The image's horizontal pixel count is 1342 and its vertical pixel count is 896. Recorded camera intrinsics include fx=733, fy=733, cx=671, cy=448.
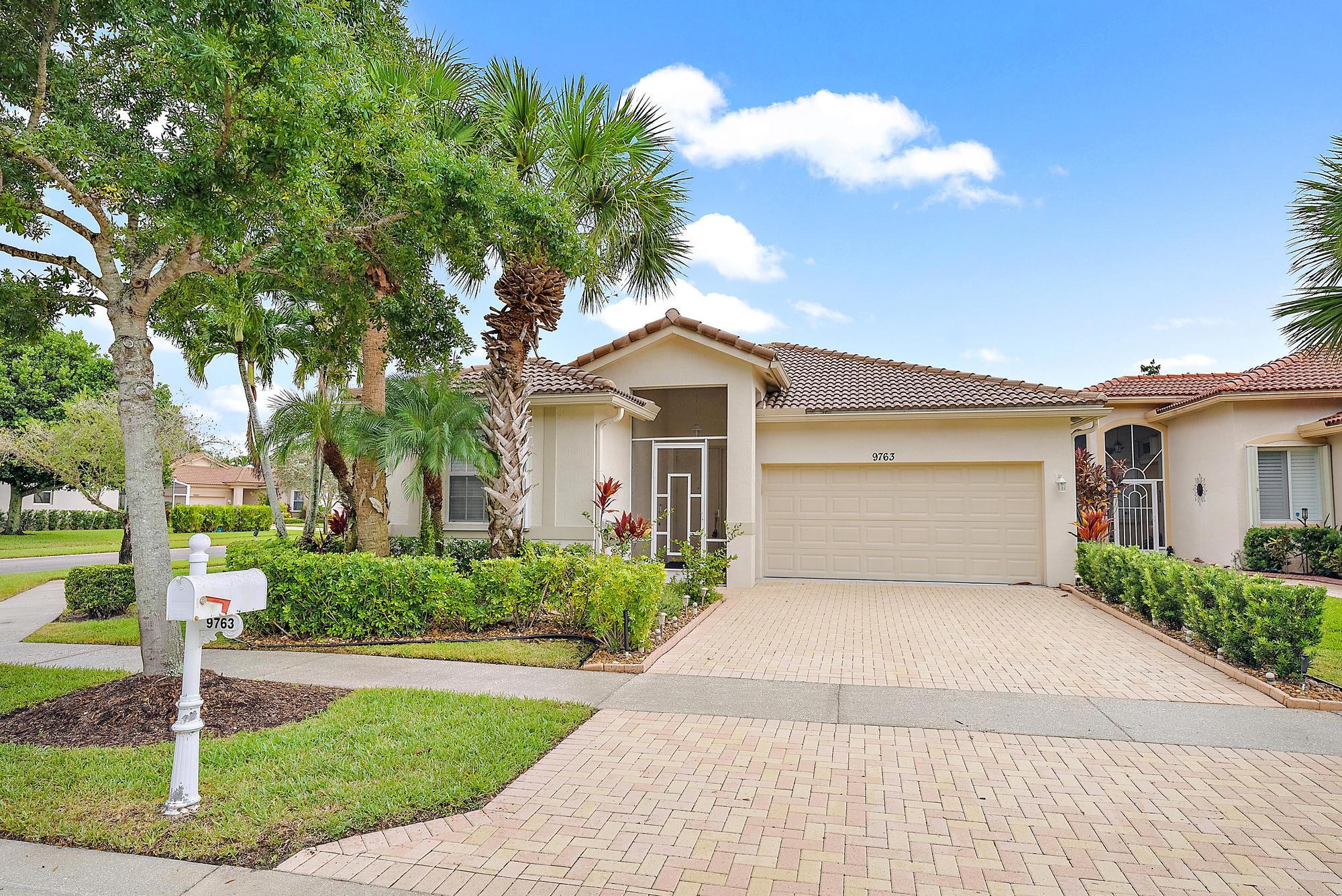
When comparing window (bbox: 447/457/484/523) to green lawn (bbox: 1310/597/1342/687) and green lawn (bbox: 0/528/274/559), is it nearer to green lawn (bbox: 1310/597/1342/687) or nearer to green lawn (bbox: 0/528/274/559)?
green lawn (bbox: 0/528/274/559)

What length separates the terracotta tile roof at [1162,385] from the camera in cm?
1986

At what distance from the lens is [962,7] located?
1276cm

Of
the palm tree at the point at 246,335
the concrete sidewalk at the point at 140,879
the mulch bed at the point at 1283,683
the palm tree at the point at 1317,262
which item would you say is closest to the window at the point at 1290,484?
the palm tree at the point at 1317,262

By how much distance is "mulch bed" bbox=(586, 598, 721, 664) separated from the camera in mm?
8094

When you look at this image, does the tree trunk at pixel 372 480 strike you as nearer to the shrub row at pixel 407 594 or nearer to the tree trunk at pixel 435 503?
the tree trunk at pixel 435 503

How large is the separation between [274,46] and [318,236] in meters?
1.56

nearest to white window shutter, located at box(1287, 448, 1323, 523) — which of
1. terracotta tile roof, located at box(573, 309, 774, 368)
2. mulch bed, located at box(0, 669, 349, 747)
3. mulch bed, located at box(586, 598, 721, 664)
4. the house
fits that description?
the house

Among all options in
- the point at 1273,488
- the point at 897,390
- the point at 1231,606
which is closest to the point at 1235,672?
the point at 1231,606

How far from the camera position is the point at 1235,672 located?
7.45 meters

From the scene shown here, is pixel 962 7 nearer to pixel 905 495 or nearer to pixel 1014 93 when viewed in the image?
pixel 1014 93

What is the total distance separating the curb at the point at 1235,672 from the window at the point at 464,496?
35.9ft

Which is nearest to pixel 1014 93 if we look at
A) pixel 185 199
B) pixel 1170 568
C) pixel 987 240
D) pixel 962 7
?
pixel 962 7

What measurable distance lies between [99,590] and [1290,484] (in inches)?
929

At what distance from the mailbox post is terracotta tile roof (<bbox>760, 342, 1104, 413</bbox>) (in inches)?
481
